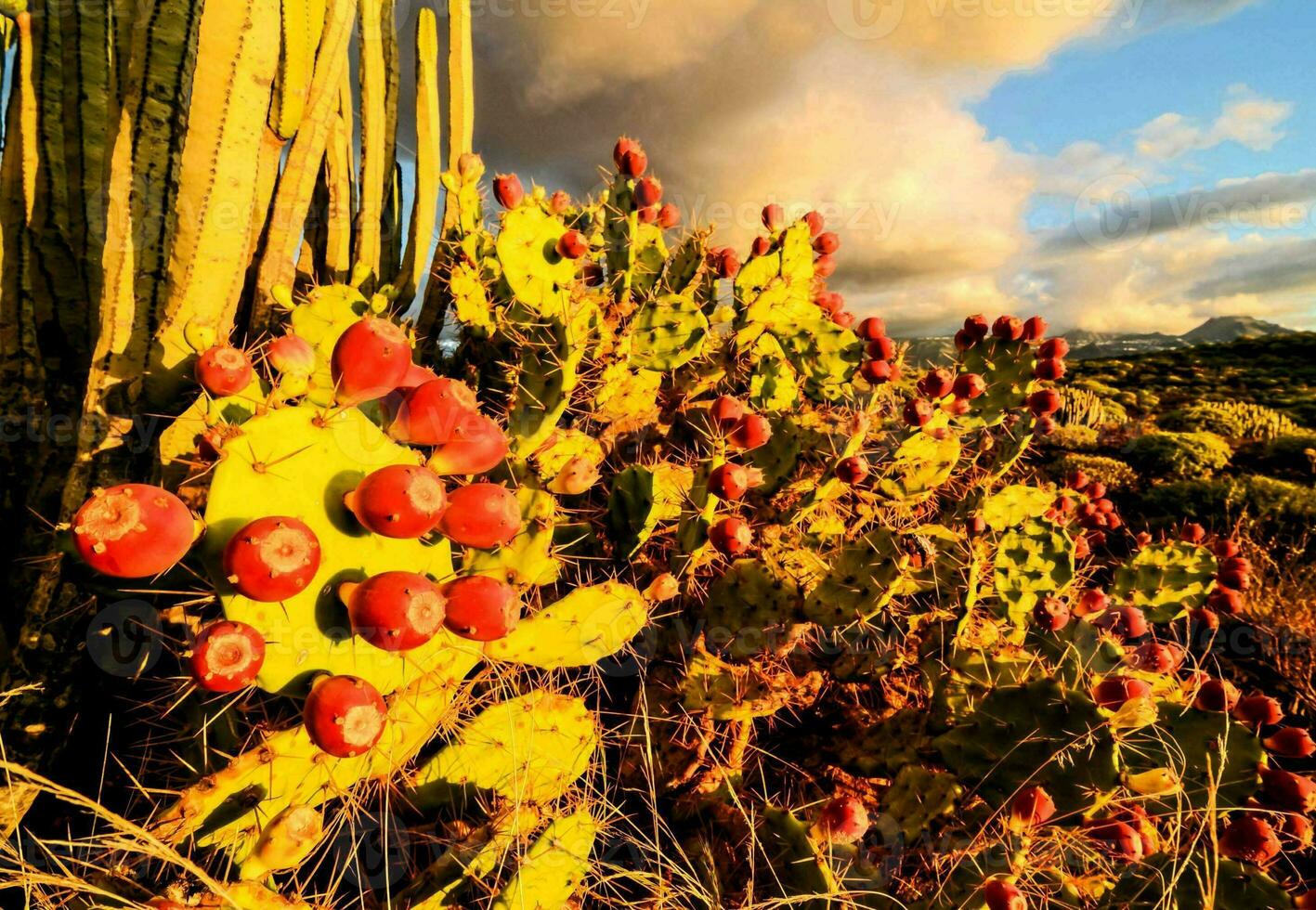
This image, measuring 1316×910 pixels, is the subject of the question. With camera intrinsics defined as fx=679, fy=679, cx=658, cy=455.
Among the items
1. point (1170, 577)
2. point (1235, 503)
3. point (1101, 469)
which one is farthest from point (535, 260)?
point (1235, 503)

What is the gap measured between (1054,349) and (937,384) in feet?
2.12

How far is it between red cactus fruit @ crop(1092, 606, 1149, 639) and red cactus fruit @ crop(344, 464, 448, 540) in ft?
9.56

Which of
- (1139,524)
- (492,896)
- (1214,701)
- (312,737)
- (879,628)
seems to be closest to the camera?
(312,737)

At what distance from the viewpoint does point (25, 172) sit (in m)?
2.24

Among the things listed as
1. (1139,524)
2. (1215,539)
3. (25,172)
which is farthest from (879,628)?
(1139,524)

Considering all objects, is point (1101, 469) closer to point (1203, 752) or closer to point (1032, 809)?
point (1203, 752)

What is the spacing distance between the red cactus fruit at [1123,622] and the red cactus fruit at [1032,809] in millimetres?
1237

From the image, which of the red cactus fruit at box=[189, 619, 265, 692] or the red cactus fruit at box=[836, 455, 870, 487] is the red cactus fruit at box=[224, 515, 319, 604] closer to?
the red cactus fruit at box=[189, 619, 265, 692]

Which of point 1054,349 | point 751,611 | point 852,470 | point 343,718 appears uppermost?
point 1054,349

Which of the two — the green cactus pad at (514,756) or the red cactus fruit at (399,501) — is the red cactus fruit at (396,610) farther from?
the green cactus pad at (514,756)

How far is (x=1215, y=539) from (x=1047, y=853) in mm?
3029

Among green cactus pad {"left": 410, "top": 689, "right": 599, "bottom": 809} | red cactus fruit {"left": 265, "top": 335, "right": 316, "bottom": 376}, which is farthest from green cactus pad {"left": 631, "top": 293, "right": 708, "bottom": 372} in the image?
green cactus pad {"left": 410, "top": 689, "right": 599, "bottom": 809}

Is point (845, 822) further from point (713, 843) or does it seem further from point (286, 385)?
point (286, 385)

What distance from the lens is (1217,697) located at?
87.3 inches
